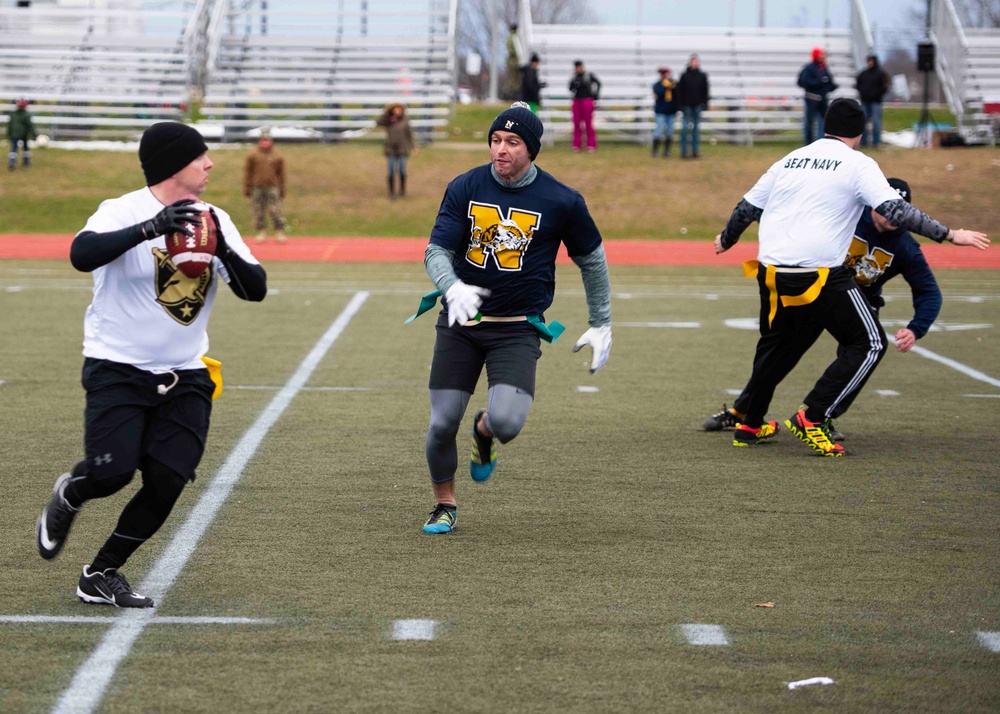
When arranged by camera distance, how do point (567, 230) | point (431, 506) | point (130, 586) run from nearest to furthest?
point (130, 586)
point (567, 230)
point (431, 506)

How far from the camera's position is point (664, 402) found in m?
9.19

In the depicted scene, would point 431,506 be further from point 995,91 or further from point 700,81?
point 995,91

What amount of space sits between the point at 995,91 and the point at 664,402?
92.0ft

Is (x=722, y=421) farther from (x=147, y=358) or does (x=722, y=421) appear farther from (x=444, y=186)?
(x=444, y=186)

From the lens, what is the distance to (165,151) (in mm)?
4496

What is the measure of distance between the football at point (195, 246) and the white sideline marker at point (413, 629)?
1381 millimetres

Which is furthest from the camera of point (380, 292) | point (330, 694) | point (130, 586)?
point (380, 292)

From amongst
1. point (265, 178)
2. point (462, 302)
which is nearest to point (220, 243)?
point (462, 302)

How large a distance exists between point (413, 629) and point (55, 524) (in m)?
1.33

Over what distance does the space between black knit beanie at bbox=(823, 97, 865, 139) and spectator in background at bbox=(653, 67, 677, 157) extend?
20573 mm

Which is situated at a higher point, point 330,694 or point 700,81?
point 700,81

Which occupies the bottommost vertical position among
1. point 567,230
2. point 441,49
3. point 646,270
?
point 646,270

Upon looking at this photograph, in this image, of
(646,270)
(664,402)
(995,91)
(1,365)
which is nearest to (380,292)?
(646,270)

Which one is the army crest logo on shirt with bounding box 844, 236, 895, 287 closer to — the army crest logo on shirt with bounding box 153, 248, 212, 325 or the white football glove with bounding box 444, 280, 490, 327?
the white football glove with bounding box 444, 280, 490, 327
